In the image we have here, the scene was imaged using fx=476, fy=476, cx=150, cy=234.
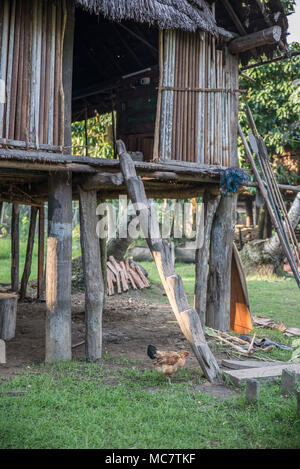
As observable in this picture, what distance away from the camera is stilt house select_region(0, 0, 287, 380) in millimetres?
5961

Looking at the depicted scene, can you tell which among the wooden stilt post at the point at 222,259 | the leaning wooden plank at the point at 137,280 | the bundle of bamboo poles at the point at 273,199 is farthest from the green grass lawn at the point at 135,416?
the leaning wooden plank at the point at 137,280

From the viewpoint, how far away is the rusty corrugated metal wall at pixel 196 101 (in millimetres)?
7168

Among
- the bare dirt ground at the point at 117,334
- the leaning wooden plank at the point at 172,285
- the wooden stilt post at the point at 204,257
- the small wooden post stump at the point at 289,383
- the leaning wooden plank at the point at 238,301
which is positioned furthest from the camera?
the leaning wooden plank at the point at 238,301

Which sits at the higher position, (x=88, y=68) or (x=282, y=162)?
(x=88, y=68)

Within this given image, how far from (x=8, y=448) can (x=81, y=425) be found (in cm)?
71

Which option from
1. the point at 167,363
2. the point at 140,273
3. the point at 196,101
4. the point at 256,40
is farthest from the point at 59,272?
the point at 140,273

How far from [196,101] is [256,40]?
5.22 ft

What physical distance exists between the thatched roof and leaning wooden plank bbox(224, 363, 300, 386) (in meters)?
4.73

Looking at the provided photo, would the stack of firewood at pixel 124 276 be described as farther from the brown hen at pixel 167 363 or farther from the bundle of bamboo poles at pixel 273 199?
the brown hen at pixel 167 363

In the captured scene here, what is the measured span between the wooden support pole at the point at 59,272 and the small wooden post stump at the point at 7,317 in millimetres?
1521

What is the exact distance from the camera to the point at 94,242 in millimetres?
6824

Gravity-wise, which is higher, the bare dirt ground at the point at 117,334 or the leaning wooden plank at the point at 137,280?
the leaning wooden plank at the point at 137,280

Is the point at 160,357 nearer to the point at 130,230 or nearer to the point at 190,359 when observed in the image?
the point at 190,359
